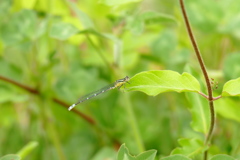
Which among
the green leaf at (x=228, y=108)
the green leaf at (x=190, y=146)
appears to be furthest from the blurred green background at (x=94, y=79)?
the green leaf at (x=190, y=146)

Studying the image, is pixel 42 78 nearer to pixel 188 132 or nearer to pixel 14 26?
pixel 14 26

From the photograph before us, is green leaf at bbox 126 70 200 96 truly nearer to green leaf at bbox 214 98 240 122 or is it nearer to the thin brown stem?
the thin brown stem

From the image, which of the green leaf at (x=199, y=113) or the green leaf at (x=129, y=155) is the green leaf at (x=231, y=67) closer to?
the green leaf at (x=199, y=113)

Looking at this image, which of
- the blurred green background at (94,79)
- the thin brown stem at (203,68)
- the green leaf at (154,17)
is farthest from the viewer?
the blurred green background at (94,79)

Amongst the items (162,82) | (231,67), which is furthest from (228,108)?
(162,82)

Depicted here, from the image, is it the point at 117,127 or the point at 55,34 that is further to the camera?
the point at 117,127

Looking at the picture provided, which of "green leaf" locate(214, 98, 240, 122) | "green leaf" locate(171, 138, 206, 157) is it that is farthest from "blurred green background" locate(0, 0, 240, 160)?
"green leaf" locate(171, 138, 206, 157)

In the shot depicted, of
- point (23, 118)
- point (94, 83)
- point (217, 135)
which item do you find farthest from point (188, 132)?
point (23, 118)
